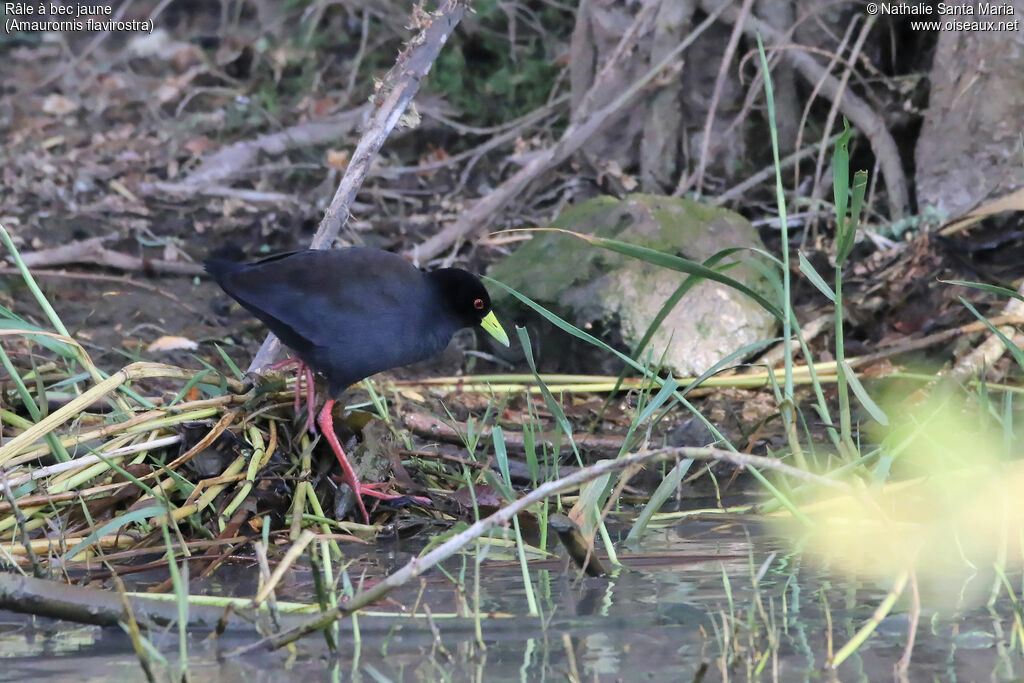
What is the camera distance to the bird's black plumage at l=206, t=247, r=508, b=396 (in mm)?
3516

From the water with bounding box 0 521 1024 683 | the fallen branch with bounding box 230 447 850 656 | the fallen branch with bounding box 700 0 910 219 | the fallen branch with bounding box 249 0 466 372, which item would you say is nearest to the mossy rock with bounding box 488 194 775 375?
the fallen branch with bounding box 700 0 910 219

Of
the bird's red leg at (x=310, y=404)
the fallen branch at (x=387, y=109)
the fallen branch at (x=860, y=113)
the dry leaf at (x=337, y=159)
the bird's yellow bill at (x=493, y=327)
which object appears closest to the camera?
A: the bird's red leg at (x=310, y=404)

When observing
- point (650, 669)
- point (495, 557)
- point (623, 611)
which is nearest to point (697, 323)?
point (495, 557)

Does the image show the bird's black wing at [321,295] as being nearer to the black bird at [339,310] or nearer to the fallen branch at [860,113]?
the black bird at [339,310]

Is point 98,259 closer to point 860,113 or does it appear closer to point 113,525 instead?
point 113,525

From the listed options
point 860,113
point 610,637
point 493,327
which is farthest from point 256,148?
point 610,637

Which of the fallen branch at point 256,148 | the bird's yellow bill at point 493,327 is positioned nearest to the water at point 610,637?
the bird's yellow bill at point 493,327

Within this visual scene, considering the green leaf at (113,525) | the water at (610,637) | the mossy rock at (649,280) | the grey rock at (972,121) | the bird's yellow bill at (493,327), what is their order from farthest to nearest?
the grey rock at (972,121)
the mossy rock at (649,280)
the bird's yellow bill at (493,327)
the green leaf at (113,525)
the water at (610,637)

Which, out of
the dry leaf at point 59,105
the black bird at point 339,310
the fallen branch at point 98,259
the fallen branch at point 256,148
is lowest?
the dry leaf at point 59,105

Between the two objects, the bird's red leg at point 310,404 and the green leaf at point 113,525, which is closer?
the green leaf at point 113,525

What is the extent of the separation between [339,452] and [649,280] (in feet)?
7.70

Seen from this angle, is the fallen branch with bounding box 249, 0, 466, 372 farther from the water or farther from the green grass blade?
the green grass blade

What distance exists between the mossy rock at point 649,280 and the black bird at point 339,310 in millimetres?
1654

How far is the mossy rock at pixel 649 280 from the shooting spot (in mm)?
5277
